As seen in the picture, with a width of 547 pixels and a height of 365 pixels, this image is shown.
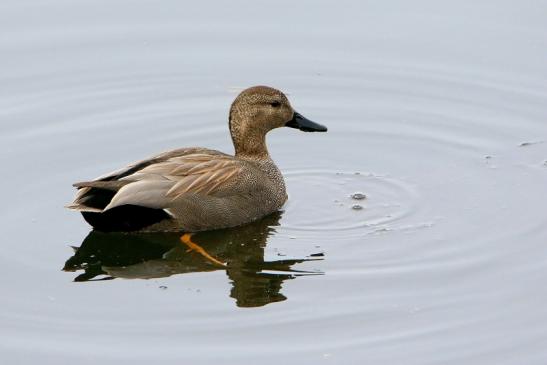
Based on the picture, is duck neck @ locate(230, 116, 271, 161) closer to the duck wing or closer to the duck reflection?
the duck wing

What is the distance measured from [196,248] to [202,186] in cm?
62

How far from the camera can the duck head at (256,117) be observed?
1159 centimetres

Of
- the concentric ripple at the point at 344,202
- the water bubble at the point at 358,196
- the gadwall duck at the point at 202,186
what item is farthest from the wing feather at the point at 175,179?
the water bubble at the point at 358,196

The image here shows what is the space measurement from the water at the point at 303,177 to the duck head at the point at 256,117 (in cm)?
58

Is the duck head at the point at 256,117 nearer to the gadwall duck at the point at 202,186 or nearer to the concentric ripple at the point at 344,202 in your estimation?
the gadwall duck at the point at 202,186

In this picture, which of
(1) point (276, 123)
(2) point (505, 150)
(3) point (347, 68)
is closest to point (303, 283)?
(1) point (276, 123)

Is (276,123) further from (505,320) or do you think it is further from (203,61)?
(505,320)

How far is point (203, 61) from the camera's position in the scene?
14281 millimetres

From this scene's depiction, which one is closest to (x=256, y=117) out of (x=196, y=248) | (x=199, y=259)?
(x=196, y=248)

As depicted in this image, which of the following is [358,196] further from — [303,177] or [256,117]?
[256,117]

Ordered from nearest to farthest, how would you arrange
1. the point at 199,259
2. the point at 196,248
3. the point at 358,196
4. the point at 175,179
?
the point at 199,259 → the point at 196,248 → the point at 175,179 → the point at 358,196

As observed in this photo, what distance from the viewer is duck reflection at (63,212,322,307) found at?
32.4ft

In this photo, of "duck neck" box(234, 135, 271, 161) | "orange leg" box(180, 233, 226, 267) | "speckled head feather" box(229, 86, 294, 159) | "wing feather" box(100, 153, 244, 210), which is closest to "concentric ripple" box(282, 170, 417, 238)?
"duck neck" box(234, 135, 271, 161)

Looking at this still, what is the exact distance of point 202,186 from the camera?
1098cm
